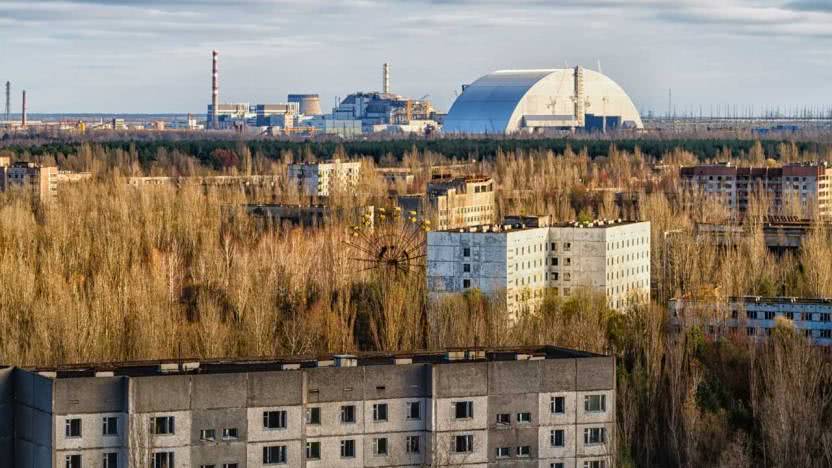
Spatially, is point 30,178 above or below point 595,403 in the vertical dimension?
above

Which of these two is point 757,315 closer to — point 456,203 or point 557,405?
point 557,405

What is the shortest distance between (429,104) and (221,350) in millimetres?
73737

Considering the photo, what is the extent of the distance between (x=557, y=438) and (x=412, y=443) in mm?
998

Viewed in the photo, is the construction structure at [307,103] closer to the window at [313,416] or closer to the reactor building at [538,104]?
the reactor building at [538,104]

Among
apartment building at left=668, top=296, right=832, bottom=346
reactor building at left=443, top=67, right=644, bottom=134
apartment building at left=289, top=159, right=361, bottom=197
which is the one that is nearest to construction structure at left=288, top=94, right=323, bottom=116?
reactor building at left=443, top=67, right=644, bottom=134

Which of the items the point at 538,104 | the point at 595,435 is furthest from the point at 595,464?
the point at 538,104

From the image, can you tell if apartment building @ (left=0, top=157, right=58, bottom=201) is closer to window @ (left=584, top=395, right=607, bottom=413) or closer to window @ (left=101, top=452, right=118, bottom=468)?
window @ (left=584, top=395, right=607, bottom=413)

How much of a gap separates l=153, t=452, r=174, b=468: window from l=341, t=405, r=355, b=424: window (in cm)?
114

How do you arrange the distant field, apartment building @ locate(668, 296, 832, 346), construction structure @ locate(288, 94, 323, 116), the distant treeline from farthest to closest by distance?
1. construction structure @ locate(288, 94, 323, 116)
2. the distant field
3. the distant treeline
4. apartment building @ locate(668, 296, 832, 346)

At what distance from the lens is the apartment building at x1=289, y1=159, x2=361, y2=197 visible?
43.6m

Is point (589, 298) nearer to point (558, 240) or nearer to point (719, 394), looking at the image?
point (558, 240)

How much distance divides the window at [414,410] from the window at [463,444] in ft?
0.98

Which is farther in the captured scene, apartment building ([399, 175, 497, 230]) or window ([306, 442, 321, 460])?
apartment building ([399, 175, 497, 230])

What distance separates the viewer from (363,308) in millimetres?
21984
